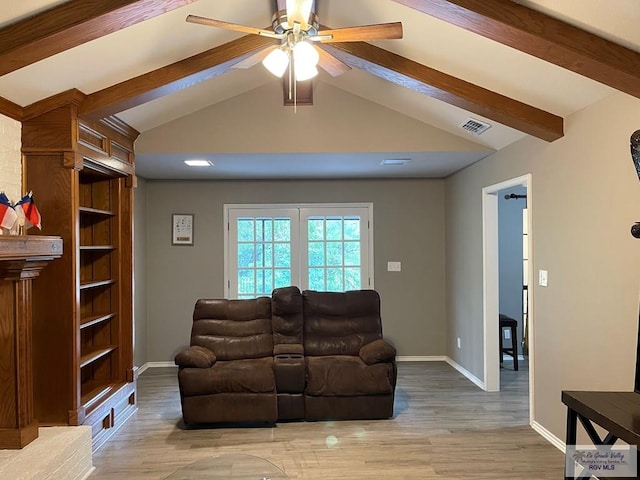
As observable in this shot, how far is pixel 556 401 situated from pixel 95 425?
338 cm

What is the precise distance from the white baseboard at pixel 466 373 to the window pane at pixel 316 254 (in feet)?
6.69

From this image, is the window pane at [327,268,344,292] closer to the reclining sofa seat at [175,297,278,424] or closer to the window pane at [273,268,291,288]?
the window pane at [273,268,291,288]

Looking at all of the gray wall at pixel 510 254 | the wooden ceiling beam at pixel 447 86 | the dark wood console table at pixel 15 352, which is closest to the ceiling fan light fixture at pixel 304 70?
the wooden ceiling beam at pixel 447 86

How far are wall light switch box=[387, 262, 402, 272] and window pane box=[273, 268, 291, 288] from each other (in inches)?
51.0

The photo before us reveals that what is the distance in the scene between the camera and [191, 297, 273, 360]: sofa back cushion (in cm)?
434

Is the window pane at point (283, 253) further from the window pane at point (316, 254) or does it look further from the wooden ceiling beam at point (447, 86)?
the wooden ceiling beam at point (447, 86)

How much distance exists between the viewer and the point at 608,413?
212 cm

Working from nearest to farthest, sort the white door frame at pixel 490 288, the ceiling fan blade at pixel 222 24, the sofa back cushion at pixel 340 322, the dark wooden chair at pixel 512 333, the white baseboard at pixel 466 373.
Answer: the ceiling fan blade at pixel 222 24 < the sofa back cushion at pixel 340 322 < the white door frame at pixel 490 288 < the white baseboard at pixel 466 373 < the dark wooden chair at pixel 512 333

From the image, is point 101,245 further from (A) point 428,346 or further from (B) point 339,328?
(A) point 428,346

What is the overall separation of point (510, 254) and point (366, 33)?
4.71 m

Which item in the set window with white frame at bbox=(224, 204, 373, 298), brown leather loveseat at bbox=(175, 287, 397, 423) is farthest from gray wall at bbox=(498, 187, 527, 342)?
brown leather loveseat at bbox=(175, 287, 397, 423)

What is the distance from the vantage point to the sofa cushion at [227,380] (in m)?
3.85

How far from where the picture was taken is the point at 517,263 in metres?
6.30

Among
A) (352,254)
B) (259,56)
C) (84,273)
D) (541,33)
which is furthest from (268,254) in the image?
(541,33)
